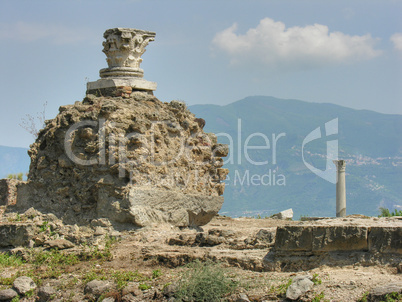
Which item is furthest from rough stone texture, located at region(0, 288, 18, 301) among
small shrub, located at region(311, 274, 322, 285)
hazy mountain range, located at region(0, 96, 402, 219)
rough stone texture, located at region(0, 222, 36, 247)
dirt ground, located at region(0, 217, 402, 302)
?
hazy mountain range, located at region(0, 96, 402, 219)

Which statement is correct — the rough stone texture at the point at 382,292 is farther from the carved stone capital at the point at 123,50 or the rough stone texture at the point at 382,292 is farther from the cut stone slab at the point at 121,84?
the carved stone capital at the point at 123,50

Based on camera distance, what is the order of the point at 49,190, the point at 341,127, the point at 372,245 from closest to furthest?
the point at 372,245 < the point at 49,190 < the point at 341,127

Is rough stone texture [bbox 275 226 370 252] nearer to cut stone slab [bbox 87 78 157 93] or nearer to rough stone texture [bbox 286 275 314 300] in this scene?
rough stone texture [bbox 286 275 314 300]

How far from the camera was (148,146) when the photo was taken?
1161cm

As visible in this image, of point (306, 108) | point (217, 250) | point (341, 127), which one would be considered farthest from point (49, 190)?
point (306, 108)

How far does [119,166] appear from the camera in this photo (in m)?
11.2

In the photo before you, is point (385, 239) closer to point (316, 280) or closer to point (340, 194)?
point (316, 280)

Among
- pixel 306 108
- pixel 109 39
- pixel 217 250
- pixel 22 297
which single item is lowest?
pixel 22 297

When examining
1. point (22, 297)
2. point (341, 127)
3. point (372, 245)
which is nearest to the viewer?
point (372, 245)

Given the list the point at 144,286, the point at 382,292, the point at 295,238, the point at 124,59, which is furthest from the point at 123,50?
the point at 382,292

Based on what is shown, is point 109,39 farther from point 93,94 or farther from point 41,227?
point 41,227

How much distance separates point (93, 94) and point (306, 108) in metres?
152

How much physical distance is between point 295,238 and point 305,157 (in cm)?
10290

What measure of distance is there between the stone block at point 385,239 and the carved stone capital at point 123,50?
628 cm
